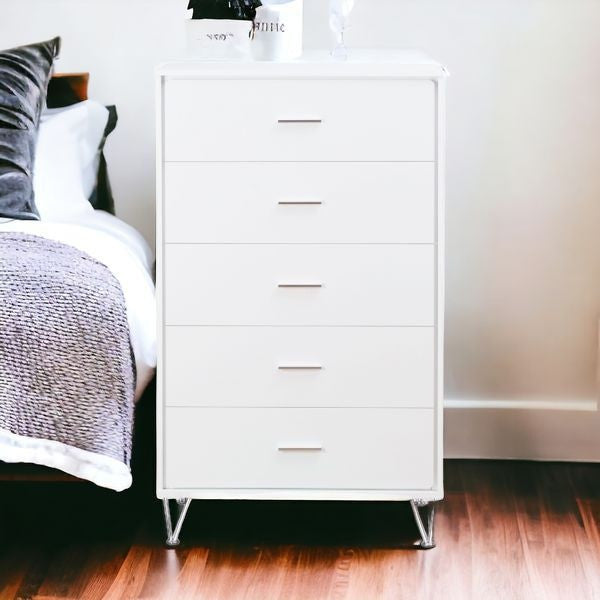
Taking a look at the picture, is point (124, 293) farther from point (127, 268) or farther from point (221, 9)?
point (221, 9)

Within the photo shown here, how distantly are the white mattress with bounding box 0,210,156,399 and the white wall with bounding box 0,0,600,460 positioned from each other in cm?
45

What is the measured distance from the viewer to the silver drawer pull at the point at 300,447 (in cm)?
182

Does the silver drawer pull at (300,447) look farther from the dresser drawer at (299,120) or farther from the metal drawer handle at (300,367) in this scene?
the dresser drawer at (299,120)

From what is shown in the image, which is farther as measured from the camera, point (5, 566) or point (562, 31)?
point (562, 31)

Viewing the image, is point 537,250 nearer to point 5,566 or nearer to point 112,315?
point 112,315

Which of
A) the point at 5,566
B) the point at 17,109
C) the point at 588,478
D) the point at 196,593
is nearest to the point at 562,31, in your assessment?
the point at 588,478

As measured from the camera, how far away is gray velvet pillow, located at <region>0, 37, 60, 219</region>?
1.97 metres

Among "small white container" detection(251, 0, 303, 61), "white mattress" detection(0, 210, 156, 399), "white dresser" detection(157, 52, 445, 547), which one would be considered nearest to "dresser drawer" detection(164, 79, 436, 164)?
"white dresser" detection(157, 52, 445, 547)

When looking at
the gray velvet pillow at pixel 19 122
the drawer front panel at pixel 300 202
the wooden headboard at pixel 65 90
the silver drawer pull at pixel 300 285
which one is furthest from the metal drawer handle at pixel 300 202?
the wooden headboard at pixel 65 90

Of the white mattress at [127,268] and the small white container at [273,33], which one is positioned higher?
the small white container at [273,33]

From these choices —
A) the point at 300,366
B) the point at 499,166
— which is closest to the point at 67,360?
the point at 300,366

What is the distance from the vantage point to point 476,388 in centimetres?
238

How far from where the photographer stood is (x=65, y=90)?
2.24 m

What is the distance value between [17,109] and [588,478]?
1527 mm
